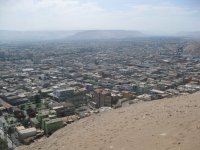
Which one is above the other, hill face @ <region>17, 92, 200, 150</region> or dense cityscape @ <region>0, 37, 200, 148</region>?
hill face @ <region>17, 92, 200, 150</region>

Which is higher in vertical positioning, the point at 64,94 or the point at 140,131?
the point at 140,131

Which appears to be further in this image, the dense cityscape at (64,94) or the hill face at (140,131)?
the dense cityscape at (64,94)

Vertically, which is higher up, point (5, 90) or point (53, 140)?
point (53, 140)

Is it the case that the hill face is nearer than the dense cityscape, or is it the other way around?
the hill face

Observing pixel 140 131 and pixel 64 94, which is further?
pixel 64 94

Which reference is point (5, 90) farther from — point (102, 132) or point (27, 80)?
point (102, 132)

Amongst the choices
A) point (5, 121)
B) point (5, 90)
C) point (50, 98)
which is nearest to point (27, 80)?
point (5, 90)

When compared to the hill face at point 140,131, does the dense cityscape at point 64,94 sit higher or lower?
lower

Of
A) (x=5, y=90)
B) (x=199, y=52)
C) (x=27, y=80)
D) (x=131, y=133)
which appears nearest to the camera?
(x=131, y=133)
